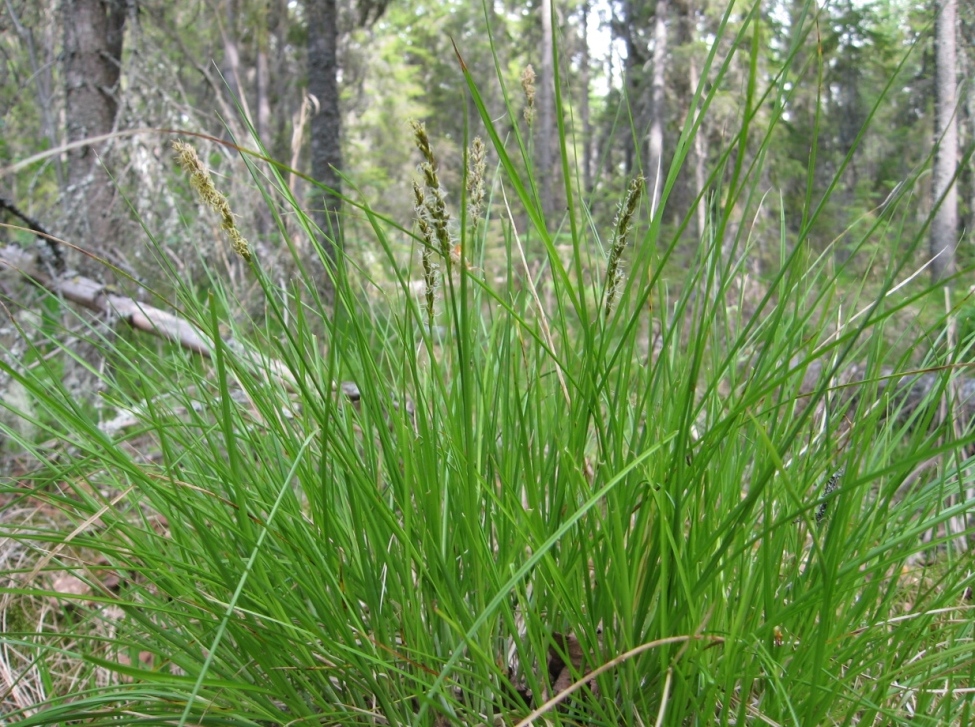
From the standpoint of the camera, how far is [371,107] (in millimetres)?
19078

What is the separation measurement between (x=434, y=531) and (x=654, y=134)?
11.2 metres

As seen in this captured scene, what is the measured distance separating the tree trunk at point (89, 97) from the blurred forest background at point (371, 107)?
0.4 inches

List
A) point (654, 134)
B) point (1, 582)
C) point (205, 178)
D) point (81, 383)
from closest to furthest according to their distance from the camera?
point (205, 178) → point (1, 582) → point (81, 383) → point (654, 134)

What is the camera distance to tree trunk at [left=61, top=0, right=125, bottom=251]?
12.5 feet

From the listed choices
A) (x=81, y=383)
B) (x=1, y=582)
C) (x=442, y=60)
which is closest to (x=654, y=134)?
(x=81, y=383)

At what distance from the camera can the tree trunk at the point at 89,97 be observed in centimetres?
382

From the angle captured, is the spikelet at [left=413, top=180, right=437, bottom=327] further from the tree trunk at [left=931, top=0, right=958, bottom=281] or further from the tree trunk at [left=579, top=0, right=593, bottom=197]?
the tree trunk at [left=579, top=0, right=593, bottom=197]

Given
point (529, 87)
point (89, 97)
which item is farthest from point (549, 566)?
point (89, 97)

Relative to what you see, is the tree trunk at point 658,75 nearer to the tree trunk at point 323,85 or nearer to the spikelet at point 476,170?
the tree trunk at point 323,85

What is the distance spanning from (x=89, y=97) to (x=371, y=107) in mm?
16075

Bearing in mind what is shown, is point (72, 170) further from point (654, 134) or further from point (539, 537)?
point (654, 134)

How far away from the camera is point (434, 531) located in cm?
88

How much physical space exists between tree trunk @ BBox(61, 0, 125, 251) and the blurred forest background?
1 cm

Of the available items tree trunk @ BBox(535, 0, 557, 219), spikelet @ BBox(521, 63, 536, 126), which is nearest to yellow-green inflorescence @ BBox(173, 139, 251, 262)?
spikelet @ BBox(521, 63, 536, 126)
